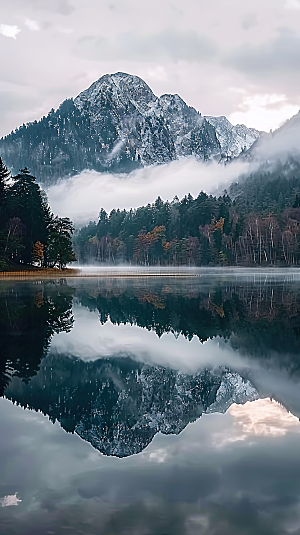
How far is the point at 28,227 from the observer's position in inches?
3187

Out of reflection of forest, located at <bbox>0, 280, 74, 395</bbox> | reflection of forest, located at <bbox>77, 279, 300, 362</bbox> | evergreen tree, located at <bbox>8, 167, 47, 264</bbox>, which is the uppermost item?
evergreen tree, located at <bbox>8, 167, 47, 264</bbox>

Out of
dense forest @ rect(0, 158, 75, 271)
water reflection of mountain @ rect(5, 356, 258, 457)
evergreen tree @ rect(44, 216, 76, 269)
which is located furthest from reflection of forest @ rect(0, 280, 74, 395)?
evergreen tree @ rect(44, 216, 76, 269)

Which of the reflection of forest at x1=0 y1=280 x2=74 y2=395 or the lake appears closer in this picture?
the lake

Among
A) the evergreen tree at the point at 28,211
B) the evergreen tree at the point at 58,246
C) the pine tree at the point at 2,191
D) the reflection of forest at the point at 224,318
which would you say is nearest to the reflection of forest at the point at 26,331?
the reflection of forest at the point at 224,318

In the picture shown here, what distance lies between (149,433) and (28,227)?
75.8m

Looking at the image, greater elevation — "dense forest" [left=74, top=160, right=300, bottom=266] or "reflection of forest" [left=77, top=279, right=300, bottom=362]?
"dense forest" [left=74, top=160, right=300, bottom=266]

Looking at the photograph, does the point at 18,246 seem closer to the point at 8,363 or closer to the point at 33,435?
the point at 8,363

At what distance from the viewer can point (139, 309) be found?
27.7 m

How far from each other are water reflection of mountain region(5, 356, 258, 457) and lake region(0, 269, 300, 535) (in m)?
0.04

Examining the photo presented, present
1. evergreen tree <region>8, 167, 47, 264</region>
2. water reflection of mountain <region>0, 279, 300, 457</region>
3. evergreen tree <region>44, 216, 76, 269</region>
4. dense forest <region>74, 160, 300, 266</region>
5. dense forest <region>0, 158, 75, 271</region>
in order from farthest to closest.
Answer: dense forest <region>74, 160, 300, 266</region> < evergreen tree <region>8, 167, 47, 264</region> < evergreen tree <region>44, 216, 76, 269</region> < dense forest <region>0, 158, 75, 271</region> < water reflection of mountain <region>0, 279, 300, 457</region>

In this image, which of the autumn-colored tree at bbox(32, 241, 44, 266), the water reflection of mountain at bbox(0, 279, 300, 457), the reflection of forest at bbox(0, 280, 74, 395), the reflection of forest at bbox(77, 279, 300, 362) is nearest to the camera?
the water reflection of mountain at bbox(0, 279, 300, 457)

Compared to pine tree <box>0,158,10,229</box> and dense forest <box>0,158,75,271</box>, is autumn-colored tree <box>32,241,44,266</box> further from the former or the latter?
pine tree <box>0,158,10,229</box>

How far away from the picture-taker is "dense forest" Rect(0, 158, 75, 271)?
75.9 m

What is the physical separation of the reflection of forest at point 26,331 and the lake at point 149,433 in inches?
3.9
